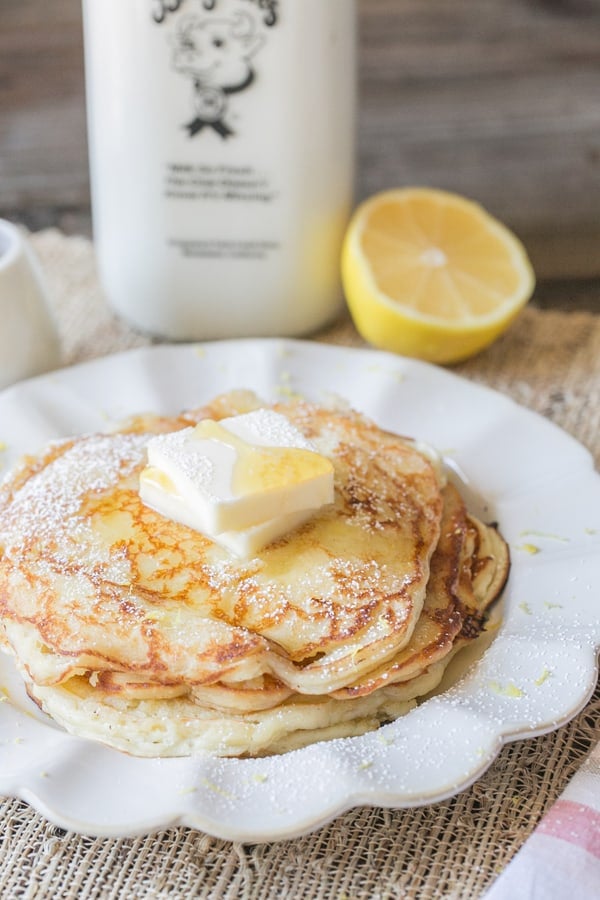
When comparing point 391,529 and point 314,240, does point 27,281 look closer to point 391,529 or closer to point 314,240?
point 314,240

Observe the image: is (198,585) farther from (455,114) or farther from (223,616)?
(455,114)

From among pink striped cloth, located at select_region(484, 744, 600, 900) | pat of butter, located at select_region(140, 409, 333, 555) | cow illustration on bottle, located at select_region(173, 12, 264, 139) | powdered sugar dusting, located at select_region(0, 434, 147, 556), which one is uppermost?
cow illustration on bottle, located at select_region(173, 12, 264, 139)

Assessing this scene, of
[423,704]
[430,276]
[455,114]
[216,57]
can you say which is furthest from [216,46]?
[455,114]

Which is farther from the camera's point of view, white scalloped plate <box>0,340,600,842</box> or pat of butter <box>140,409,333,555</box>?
pat of butter <box>140,409,333,555</box>

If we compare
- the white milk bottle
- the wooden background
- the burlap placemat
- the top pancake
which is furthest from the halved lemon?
the burlap placemat

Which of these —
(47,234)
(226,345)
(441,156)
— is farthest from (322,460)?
(441,156)

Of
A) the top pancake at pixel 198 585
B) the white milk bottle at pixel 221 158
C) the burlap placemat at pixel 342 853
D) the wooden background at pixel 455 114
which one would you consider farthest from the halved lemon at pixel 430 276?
the burlap placemat at pixel 342 853

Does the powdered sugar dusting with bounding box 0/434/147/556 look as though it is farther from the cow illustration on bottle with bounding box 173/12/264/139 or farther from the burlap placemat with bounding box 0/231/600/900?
the cow illustration on bottle with bounding box 173/12/264/139
